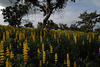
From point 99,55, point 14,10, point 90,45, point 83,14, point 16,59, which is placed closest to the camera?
point 16,59

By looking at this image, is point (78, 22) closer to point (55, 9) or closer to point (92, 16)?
point (92, 16)

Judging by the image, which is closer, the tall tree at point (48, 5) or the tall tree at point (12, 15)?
the tall tree at point (48, 5)

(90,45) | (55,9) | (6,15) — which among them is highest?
(6,15)

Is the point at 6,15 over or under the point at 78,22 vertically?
over

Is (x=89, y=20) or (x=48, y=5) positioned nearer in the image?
(x=48, y=5)

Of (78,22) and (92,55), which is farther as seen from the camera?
(78,22)

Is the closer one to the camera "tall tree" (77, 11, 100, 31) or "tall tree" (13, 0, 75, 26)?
"tall tree" (13, 0, 75, 26)

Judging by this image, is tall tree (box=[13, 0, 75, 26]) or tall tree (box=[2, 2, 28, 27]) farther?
tall tree (box=[2, 2, 28, 27])

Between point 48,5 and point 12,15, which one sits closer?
point 48,5

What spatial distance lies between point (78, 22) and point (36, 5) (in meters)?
35.3

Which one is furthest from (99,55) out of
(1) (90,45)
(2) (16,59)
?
(2) (16,59)

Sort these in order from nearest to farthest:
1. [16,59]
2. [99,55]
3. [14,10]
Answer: [16,59] → [99,55] → [14,10]

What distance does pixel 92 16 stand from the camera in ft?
149

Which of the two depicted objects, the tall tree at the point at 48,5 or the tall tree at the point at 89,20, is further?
the tall tree at the point at 89,20
